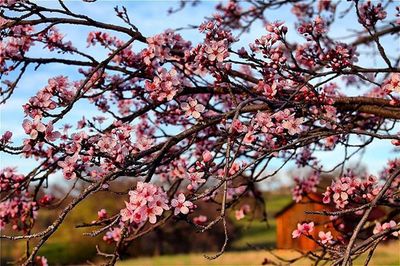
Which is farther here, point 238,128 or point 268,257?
point 268,257

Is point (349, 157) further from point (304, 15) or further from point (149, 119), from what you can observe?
point (304, 15)

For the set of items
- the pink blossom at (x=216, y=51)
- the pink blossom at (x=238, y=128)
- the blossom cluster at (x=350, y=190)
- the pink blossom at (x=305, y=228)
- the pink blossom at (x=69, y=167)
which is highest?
the pink blossom at (x=216, y=51)

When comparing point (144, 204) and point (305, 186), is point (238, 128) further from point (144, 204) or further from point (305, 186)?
point (305, 186)

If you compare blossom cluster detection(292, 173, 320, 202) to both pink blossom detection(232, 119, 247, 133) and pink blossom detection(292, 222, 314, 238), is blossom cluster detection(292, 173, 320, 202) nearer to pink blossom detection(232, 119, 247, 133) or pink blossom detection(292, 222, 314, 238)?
pink blossom detection(292, 222, 314, 238)

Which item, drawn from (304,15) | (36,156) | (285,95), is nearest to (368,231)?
(285,95)

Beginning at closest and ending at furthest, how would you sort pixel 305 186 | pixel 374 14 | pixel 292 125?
pixel 292 125 < pixel 374 14 < pixel 305 186

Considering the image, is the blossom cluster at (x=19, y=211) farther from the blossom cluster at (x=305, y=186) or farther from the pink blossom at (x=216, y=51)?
the blossom cluster at (x=305, y=186)

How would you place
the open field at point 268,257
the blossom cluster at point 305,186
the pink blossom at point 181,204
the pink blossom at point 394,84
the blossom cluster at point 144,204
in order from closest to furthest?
the blossom cluster at point 144,204, the pink blossom at point 181,204, the pink blossom at point 394,84, the blossom cluster at point 305,186, the open field at point 268,257

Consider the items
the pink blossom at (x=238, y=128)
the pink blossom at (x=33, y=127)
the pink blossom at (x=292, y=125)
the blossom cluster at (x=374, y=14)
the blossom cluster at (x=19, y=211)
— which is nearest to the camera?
the pink blossom at (x=33, y=127)

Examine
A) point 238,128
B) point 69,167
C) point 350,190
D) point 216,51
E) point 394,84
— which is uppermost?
point 216,51

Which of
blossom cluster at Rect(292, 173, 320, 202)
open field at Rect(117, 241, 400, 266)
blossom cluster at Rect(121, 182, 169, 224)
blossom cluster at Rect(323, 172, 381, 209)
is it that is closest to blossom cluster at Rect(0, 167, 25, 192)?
blossom cluster at Rect(121, 182, 169, 224)

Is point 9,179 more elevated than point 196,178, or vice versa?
point 9,179

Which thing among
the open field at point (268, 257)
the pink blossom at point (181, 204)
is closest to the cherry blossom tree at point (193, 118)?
the pink blossom at point (181, 204)

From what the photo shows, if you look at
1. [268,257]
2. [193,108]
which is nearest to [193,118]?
[193,108]
